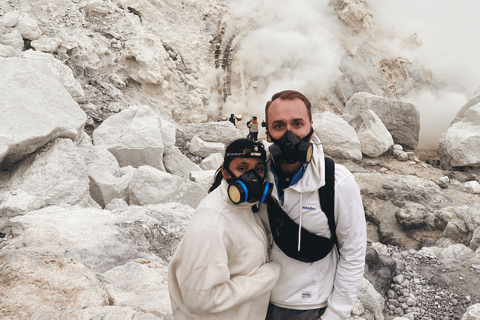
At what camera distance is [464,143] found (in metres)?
10.4

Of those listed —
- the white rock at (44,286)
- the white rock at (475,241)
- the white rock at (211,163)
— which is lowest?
the white rock at (211,163)

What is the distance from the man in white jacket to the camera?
1.37m

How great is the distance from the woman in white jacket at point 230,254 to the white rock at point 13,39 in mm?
8564

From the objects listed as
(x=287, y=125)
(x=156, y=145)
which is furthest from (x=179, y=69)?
(x=287, y=125)

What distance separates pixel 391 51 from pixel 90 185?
17.7m

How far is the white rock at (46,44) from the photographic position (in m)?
8.33

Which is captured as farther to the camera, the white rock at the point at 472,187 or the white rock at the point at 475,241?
the white rock at the point at 472,187

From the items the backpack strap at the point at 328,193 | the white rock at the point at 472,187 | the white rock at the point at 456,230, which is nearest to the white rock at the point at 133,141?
the backpack strap at the point at 328,193

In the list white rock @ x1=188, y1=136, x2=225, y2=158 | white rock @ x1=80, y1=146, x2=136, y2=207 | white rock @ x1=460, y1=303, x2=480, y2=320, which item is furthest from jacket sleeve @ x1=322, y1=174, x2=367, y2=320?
white rock @ x1=188, y1=136, x2=225, y2=158

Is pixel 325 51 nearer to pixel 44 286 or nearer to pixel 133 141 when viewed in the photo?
pixel 133 141

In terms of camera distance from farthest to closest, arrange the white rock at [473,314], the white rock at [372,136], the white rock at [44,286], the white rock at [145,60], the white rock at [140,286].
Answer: the white rock at [145,60] < the white rock at [372,136] < the white rock at [473,314] < the white rock at [140,286] < the white rock at [44,286]

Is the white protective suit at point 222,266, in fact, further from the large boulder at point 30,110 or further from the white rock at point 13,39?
the white rock at point 13,39

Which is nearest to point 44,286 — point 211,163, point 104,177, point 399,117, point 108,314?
point 108,314

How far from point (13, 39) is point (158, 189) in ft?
20.8
